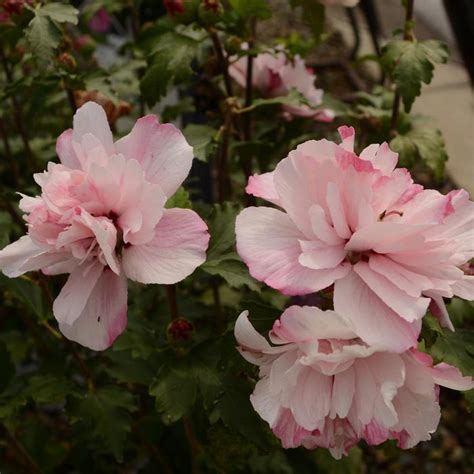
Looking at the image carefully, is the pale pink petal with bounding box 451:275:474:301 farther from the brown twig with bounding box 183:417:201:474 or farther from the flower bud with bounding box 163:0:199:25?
the flower bud with bounding box 163:0:199:25

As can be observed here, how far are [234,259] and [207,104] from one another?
45 centimetres

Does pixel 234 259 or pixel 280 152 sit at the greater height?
pixel 234 259

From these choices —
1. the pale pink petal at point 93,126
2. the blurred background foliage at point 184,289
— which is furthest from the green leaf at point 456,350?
the pale pink petal at point 93,126

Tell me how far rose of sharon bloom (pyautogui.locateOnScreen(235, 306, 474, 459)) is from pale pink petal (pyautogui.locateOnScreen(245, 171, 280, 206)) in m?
0.10

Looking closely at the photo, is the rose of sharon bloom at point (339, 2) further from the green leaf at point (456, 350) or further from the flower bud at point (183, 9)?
the green leaf at point (456, 350)

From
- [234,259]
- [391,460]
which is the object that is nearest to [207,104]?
[234,259]

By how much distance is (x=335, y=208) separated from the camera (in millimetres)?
600

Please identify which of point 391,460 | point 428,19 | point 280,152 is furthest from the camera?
point 428,19

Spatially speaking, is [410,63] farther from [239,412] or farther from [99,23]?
[99,23]

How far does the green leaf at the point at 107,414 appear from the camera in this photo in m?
0.98

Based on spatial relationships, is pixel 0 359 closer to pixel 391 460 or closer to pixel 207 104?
pixel 207 104

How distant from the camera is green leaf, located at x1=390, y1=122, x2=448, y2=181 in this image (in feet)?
3.78

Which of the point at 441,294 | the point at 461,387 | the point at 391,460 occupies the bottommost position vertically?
the point at 391,460

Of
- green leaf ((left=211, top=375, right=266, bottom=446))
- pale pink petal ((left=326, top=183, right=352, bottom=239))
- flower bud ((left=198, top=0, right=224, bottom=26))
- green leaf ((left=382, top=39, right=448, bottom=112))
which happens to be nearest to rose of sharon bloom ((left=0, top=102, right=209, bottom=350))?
pale pink petal ((left=326, top=183, right=352, bottom=239))
